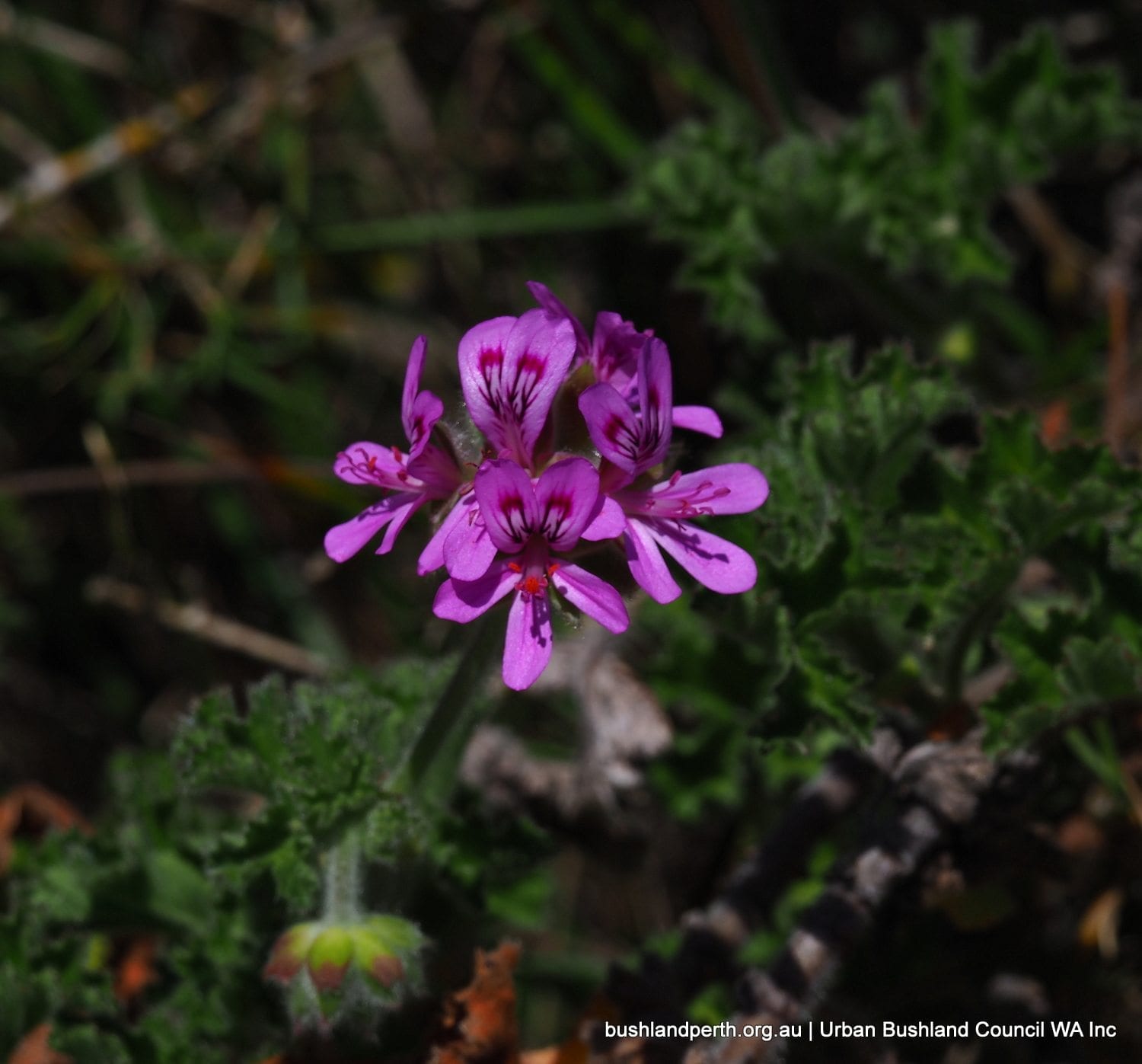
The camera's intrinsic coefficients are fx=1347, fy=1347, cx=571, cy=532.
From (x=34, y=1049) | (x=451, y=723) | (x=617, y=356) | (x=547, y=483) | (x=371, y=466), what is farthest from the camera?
(x=34, y=1049)

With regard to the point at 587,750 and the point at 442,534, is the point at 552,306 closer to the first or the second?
the point at 442,534

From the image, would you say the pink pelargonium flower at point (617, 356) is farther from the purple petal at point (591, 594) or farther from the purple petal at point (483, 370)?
the purple petal at point (591, 594)

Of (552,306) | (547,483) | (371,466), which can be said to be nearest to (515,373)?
(552,306)

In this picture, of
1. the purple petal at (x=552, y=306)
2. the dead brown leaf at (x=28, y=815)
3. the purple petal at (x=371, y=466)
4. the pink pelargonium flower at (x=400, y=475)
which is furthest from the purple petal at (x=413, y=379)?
the dead brown leaf at (x=28, y=815)

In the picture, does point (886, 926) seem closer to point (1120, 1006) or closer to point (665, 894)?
point (1120, 1006)

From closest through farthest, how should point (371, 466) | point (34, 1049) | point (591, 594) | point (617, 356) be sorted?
point (591, 594), point (371, 466), point (617, 356), point (34, 1049)

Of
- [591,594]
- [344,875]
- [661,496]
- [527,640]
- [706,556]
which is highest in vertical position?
[661,496]
